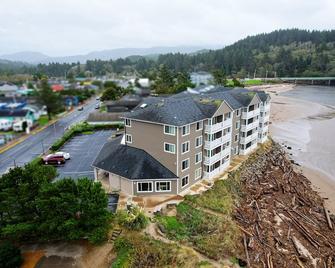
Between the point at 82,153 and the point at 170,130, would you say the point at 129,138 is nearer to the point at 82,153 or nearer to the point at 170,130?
the point at 170,130

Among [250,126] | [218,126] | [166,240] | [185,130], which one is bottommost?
[166,240]

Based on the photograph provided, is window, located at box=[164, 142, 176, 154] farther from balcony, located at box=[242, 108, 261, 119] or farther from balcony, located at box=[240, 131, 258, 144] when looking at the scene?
balcony, located at box=[242, 108, 261, 119]

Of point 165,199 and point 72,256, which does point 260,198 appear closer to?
point 165,199

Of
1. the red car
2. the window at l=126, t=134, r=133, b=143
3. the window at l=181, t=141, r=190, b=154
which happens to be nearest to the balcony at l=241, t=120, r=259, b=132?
the window at l=181, t=141, r=190, b=154

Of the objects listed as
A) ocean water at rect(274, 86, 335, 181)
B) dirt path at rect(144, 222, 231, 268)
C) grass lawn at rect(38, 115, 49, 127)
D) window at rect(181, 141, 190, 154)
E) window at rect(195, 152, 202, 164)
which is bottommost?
ocean water at rect(274, 86, 335, 181)

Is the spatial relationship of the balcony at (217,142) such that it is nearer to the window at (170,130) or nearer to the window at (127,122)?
the window at (170,130)

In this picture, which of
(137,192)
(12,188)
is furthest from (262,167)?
(12,188)

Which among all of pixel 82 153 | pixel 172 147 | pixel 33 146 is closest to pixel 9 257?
pixel 172 147
